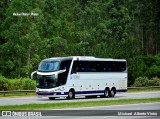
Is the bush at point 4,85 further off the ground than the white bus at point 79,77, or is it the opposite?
the white bus at point 79,77

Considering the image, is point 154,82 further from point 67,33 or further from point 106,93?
point 67,33

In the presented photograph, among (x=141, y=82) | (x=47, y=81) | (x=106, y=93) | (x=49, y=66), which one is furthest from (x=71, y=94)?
(x=141, y=82)

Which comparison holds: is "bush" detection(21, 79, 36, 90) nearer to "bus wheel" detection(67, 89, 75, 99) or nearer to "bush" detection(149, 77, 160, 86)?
"bus wheel" detection(67, 89, 75, 99)

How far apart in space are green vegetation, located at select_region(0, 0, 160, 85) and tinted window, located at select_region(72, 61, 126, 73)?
12.1 metres

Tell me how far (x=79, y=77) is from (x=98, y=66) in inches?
111

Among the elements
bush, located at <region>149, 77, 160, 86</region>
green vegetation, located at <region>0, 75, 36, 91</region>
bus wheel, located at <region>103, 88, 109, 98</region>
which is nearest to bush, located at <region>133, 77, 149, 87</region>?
bush, located at <region>149, 77, 160, 86</region>

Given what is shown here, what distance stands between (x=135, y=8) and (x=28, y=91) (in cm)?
6791

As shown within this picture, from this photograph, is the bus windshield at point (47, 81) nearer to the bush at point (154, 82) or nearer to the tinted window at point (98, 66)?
the tinted window at point (98, 66)

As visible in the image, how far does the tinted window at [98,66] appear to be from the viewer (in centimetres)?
4081

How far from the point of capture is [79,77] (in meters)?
41.1

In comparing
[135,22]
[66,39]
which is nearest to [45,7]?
[66,39]

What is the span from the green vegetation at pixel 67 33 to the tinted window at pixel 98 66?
39.8 feet

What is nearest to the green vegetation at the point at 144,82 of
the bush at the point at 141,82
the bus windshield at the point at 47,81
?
the bush at the point at 141,82

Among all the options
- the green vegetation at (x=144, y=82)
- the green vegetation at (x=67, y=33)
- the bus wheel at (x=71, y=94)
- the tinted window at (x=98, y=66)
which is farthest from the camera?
the green vegetation at (x=67, y=33)
